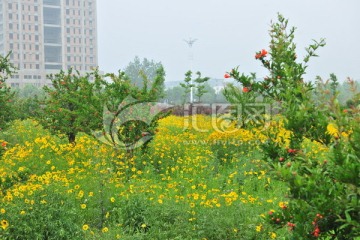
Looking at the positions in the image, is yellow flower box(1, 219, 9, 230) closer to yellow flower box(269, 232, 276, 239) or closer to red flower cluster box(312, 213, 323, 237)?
yellow flower box(269, 232, 276, 239)

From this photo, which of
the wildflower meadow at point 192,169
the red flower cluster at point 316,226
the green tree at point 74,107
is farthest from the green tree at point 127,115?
the red flower cluster at point 316,226

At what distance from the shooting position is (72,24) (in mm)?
93250

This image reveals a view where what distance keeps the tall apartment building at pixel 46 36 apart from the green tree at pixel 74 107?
7894 cm

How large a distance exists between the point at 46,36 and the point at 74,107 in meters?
86.4

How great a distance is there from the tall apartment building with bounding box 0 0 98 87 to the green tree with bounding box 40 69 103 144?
78.9m

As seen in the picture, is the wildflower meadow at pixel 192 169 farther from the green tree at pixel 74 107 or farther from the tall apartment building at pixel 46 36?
the tall apartment building at pixel 46 36

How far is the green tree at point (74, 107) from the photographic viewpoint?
8914 mm

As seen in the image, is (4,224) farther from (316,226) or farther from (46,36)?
(46,36)

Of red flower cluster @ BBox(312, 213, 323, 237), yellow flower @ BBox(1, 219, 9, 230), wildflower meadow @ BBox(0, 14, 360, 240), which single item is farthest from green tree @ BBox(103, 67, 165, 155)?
red flower cluster @ BBox(312, 213, 323, 237)

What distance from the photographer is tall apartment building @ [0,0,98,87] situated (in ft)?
284

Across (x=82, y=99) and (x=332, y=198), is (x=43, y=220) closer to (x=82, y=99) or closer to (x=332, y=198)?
(x=332, y=198)

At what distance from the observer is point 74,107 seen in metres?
10.8

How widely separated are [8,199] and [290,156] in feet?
11.7

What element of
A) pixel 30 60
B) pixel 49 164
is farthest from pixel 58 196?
pixel 30 60
